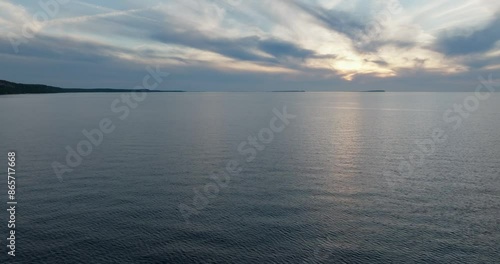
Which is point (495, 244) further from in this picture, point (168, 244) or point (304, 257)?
point (168, 244)

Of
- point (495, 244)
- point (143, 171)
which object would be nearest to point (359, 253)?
point (495, 244)

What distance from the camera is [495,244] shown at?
42.8 metres

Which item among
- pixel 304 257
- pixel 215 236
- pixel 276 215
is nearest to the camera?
pixel 304 257

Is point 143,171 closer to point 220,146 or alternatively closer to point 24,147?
point 220,146

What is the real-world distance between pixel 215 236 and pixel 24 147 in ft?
231

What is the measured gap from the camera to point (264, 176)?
70625 millimetres

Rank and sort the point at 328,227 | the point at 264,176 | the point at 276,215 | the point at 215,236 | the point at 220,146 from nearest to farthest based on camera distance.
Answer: the point at 215,236, the point at 328,227, the point at 276,215, the point at 264,176, the point at 220,146

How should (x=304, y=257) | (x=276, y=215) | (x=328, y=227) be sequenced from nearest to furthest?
1. (x=304, y=257)
2. (x=328, y=227)
3. (x=276, y=215)

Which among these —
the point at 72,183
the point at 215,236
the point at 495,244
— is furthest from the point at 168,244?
the point at 495,244

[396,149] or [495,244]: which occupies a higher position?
[396,149]

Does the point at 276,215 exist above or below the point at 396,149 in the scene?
below

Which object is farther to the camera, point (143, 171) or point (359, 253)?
point (143, 171)

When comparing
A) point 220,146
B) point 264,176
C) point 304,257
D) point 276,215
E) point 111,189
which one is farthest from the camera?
point 220,146

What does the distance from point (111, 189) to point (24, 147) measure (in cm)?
4566
